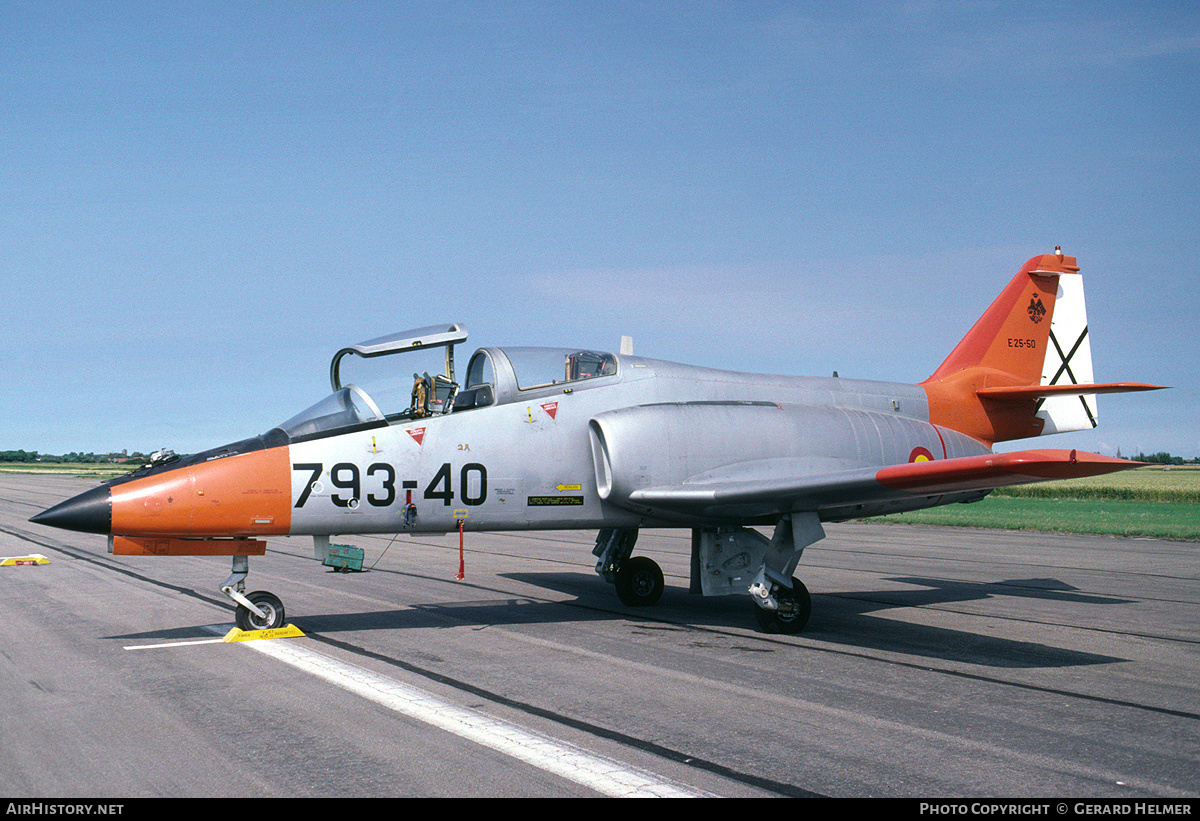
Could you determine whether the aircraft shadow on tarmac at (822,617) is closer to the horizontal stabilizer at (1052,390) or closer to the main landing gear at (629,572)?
the main landing gear at (629,572)

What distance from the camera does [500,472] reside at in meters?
9.99

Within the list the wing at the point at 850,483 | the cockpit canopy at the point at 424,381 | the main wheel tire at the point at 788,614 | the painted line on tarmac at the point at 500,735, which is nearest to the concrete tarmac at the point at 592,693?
the painted line on tarmac at the point at 500,735

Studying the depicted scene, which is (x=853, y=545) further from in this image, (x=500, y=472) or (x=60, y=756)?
(x=60, y=756)

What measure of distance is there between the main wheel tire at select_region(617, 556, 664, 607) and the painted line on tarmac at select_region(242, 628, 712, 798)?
16.3ft

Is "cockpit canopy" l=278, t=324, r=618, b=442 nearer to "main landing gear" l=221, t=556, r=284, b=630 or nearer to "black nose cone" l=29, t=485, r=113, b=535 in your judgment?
"main landing gear" l=221, t=556, r=284, b=630

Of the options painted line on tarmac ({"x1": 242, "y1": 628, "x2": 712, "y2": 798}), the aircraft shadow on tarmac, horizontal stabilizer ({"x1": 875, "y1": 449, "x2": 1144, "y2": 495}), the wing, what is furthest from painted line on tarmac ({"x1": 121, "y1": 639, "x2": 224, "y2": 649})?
horizontal stabilizer ({"x1": 875, "y1": 449, "x2": 1144, "y2": 495})

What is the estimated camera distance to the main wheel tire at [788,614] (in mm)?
10055

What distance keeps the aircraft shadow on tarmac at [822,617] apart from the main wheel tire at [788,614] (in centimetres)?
15

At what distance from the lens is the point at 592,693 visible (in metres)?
7.08

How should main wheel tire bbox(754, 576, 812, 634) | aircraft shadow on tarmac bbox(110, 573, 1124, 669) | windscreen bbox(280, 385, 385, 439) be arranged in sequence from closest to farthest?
aircraft shadow on tarmac bbox(110, 573, 1124, 669), windscreen bbox(280, 385, 385, 439), main wheel tire bbox(754, 576, 812, 634)

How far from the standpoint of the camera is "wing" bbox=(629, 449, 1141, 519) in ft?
25.5

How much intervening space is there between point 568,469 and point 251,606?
3.74 m

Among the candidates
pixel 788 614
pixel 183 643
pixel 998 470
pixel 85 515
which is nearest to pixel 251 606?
pixel 183 643

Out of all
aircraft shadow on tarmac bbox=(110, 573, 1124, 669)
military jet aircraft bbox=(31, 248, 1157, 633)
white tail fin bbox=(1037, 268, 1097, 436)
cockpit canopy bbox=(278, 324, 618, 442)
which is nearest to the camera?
military jet aircraft bbox=(31, 248, 1157, 633)
